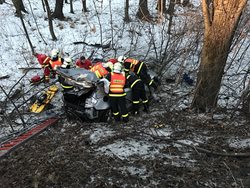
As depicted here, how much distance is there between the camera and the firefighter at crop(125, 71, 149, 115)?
7.76 meters

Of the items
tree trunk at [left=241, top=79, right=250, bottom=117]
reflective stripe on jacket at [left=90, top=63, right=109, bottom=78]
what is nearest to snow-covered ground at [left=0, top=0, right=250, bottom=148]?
tree trunk at [left=241, top=79, right=250, bottom=117]

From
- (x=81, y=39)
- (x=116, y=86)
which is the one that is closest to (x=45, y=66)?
(x=81, y=39)

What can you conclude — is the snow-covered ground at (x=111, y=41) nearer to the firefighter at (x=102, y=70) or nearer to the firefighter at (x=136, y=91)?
the firefighter at (x=136, y=91)

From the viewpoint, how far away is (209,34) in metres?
6.41

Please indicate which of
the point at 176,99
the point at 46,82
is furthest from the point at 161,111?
the point at 46,82

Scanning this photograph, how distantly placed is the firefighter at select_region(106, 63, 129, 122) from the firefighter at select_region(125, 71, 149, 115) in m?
0.36

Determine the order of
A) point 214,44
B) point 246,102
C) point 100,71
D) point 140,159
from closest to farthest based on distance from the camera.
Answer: point 140,159, point 214,44, point 246,102, point 100,71

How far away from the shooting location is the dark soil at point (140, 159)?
4523 mm

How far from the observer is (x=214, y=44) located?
642 centimetres

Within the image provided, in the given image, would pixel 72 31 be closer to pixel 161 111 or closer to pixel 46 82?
pixel 46 82

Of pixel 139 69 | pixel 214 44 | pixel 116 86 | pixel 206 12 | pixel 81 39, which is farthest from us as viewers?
pixel 81 39

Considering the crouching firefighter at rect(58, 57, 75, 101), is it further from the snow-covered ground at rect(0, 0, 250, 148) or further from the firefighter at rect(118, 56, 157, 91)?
the firefighter at rect(118, 56, 157, 91)

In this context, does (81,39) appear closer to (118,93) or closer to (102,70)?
(102,70)

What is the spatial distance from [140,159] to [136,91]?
2913 millimetres
